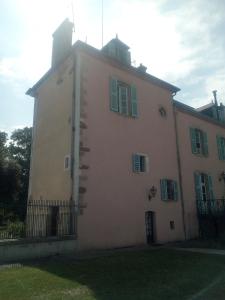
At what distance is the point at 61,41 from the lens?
14.5m

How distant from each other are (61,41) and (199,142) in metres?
10.2

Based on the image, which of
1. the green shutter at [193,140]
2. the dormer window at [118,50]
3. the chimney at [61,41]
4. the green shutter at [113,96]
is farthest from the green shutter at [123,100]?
the green shutter at [193,140]

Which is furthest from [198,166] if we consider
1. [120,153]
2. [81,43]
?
[81,43]

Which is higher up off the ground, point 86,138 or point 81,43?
point 81,43

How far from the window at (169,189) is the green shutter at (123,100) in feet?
12.9

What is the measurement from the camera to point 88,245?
10.4 metres

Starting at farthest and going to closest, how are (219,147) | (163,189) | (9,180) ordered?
(9,180), (219,147), (163,189)

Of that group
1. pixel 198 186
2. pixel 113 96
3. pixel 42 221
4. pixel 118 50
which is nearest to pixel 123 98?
pixel 113 96

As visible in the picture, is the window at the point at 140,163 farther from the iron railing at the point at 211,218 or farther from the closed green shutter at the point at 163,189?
the iron railing at the point at 211,218

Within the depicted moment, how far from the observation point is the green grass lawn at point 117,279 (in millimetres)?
5218

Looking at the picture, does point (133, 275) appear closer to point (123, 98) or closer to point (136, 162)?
point (136, 162)

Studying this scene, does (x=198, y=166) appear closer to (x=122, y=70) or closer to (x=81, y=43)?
(x=122, y=70)

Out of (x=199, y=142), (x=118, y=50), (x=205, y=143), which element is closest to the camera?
(x=118, y=50)

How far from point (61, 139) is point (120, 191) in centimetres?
351
